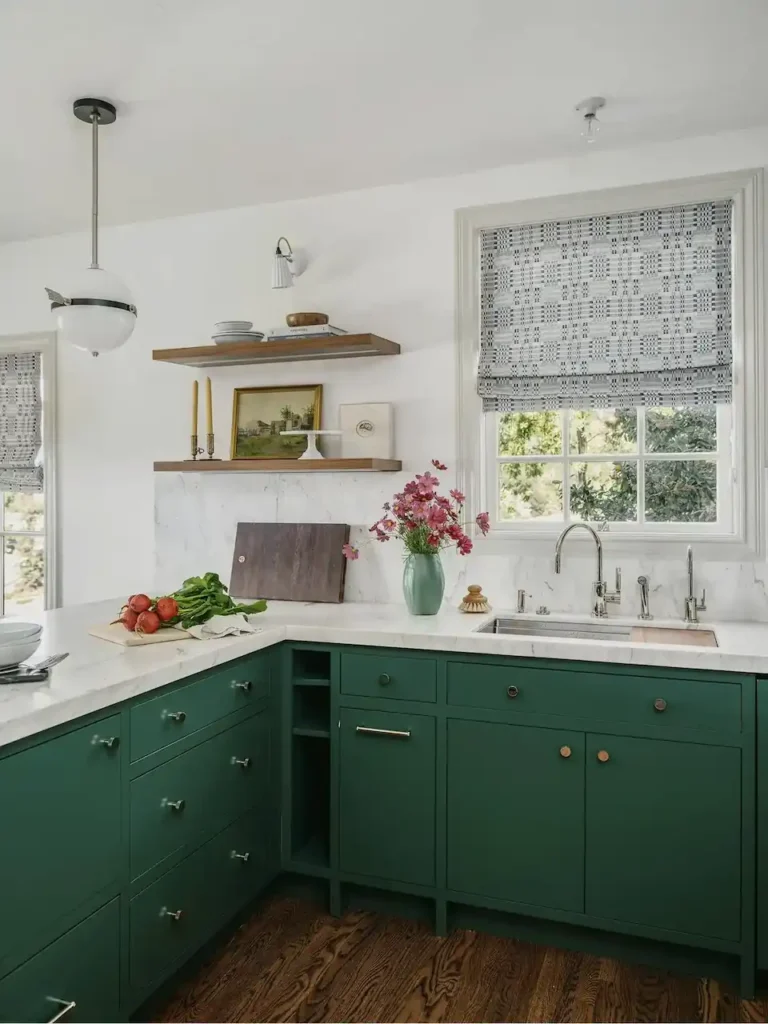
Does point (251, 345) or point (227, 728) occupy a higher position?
point (251, 345)

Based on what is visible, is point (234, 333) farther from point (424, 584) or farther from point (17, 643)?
point (17, 643)

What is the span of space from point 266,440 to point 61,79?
5.05 feet

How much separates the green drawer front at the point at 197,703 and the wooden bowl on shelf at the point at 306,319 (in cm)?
132

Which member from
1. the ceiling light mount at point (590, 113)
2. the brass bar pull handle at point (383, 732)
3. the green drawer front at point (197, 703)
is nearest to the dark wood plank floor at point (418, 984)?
the brass bar pull handle at point (383, 732)

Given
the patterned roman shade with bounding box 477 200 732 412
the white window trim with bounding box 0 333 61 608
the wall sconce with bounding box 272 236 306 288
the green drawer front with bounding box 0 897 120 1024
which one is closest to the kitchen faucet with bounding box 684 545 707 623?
the patterned roman shade with bounding box 477 200 732 412

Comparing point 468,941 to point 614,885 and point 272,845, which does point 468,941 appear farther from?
point 272,845

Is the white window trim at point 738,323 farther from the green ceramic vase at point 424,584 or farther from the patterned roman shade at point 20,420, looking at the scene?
the patterned roman shade at point 20,420

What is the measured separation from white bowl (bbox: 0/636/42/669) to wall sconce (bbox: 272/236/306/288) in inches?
72.9

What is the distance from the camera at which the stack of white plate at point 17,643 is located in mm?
1991

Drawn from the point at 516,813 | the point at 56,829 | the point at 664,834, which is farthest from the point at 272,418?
the point at 664,834

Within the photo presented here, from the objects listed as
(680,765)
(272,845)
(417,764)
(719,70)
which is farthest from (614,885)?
(719,70)

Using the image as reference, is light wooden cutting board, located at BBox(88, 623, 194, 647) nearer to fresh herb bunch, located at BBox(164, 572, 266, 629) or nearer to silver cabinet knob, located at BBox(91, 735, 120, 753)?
fresh herb bunch, located at BBox(164, 572, 266, 629)

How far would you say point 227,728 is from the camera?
8.29ft

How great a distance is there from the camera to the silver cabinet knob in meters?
1.96
